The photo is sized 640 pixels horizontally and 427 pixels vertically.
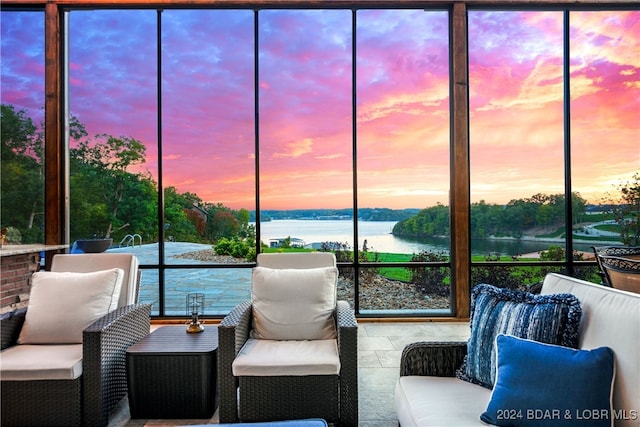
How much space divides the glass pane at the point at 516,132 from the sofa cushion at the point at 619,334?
2.97 metres

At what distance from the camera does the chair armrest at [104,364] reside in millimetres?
2170

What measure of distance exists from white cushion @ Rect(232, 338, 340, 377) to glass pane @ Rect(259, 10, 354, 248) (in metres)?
2.25

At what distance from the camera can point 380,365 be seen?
313 centimetres

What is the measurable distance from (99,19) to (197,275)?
3.24 metres

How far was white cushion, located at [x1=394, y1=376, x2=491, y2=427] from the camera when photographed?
4.80 feet

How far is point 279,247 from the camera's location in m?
4.56

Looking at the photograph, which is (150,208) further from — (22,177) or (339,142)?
(339,142)

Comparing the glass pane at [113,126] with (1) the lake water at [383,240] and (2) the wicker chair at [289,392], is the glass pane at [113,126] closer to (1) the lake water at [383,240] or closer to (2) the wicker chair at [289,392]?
(1) the lake water at [383,240]

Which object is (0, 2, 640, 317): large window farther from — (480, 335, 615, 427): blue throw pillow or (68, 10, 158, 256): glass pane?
(480, 335, 615, 427): blue throw pillow

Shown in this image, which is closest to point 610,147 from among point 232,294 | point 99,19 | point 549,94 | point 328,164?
point 549,94

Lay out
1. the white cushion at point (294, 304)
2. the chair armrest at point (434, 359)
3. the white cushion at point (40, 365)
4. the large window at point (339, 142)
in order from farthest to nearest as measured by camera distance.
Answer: the large window at point (339, 142) < the white cushion at point (294, 304) < the white cushion at point (40, 365) < the chair armrest at point (434, 359)

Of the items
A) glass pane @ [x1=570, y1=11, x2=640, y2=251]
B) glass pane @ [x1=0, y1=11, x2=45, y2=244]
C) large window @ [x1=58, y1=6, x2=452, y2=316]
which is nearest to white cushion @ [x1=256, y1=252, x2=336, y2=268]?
large window @ [x1=58, y1=6, x2=452, y2=316]

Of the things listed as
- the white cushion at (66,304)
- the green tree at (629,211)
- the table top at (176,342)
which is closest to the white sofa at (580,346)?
the table top at (176,342)

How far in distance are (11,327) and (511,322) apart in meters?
2.95
